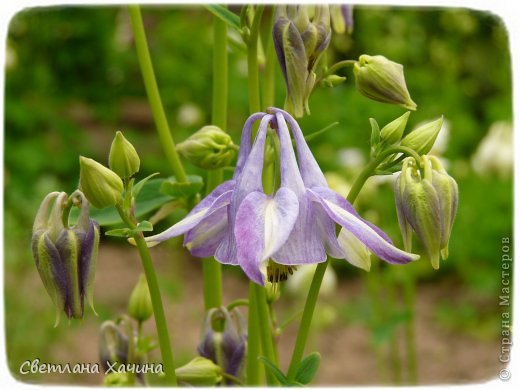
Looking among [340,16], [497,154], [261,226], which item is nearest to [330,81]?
[340,16]

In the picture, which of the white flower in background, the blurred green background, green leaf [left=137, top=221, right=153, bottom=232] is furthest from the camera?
the blurred green background

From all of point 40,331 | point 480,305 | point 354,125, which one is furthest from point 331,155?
point 40,331

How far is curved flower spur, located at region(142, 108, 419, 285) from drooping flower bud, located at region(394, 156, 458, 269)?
0.06m

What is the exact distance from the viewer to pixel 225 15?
96 cm

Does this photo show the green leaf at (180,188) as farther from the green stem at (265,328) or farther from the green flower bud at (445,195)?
the green flower bud at (445,195)

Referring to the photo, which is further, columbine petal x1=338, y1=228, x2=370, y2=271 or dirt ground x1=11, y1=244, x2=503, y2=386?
dirt ground x1=11, y1=244, x2=503, y2=386

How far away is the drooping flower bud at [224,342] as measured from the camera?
3.47ft

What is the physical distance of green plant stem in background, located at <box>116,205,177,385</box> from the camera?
85cm

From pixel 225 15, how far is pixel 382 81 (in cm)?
21

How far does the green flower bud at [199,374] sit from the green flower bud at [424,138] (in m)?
0.37

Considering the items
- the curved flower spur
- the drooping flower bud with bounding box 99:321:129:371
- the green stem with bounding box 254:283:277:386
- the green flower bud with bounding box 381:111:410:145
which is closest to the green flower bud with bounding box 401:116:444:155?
the green flower bud with bounding box 381:111:410:145

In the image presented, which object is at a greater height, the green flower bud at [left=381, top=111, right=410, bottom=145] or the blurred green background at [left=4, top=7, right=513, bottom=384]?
the green flower bud at [left=381, top=111, right=410, bottom=145]

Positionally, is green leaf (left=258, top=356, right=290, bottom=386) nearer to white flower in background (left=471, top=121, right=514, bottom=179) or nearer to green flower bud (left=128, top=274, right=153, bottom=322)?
green flower bud (left=128, top=274, right=153, bottom=322)

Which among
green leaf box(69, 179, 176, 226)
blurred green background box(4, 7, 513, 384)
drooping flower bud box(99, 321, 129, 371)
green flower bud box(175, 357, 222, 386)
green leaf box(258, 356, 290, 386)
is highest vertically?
green leaf box(69, 179, 176, 226)
